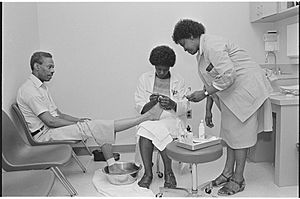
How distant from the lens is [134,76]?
3.00 meters

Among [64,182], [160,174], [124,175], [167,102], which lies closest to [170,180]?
[160,174]

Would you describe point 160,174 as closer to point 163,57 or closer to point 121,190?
point 121,190

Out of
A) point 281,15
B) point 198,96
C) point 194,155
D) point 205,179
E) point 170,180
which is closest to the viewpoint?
point 194,155

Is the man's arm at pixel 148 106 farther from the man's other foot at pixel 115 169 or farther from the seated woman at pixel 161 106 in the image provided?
the man's other foot at pixel 115 169

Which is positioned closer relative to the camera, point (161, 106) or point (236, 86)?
point (236, 86)

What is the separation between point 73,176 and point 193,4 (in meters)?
1.74

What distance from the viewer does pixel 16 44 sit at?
2.35 meters

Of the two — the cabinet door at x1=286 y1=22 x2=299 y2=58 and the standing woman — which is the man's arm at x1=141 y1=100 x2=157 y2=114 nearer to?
the standing woman

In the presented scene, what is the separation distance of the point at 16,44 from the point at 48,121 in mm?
589

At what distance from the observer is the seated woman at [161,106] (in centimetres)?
218

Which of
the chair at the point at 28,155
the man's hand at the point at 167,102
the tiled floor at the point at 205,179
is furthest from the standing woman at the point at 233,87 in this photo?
the chair at the point at 28,155

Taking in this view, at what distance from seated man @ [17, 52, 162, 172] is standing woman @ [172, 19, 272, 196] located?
1.68ft

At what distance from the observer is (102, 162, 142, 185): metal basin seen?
221 cm

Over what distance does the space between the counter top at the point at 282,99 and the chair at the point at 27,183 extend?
1279mm
